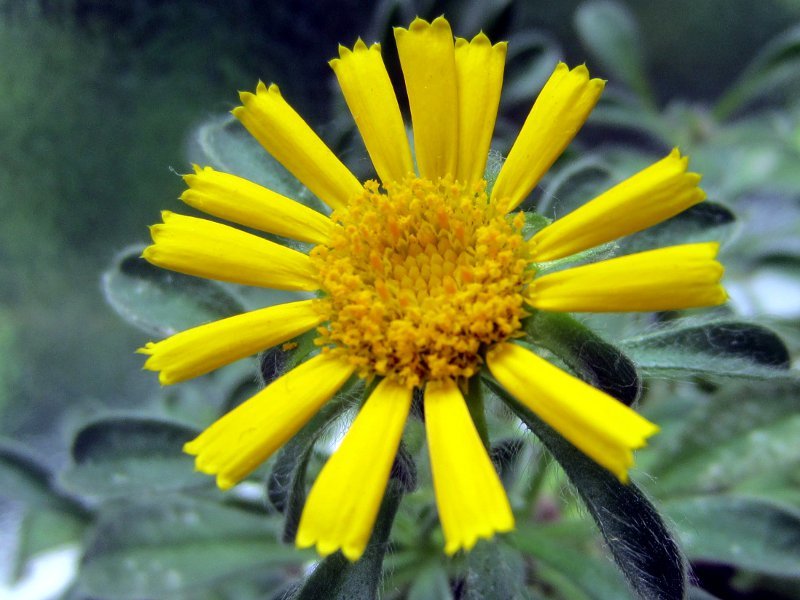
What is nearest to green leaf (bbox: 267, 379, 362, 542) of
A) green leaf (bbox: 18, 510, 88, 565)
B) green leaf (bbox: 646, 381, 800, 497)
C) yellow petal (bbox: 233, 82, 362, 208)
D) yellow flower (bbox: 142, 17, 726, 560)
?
yellow flower (bbox: 142, 17, 726, 560)

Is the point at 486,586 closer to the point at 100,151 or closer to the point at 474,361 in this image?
the point at 474,361

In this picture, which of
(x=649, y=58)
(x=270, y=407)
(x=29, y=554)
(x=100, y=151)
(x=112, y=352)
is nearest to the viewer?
(x=270, y=407)

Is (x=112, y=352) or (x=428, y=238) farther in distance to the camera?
(x=112, y=352)

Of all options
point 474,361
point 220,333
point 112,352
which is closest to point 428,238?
point 474,361

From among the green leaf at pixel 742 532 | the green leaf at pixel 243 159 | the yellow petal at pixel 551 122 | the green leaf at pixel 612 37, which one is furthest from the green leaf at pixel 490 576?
the green leaf at pixel 612 37

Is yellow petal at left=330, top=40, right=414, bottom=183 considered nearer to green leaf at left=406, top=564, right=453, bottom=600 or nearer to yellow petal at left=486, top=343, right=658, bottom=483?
yellow petal at left=486, top=343, right=658, bottom=483

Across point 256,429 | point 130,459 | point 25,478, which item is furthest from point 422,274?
point 25,478
